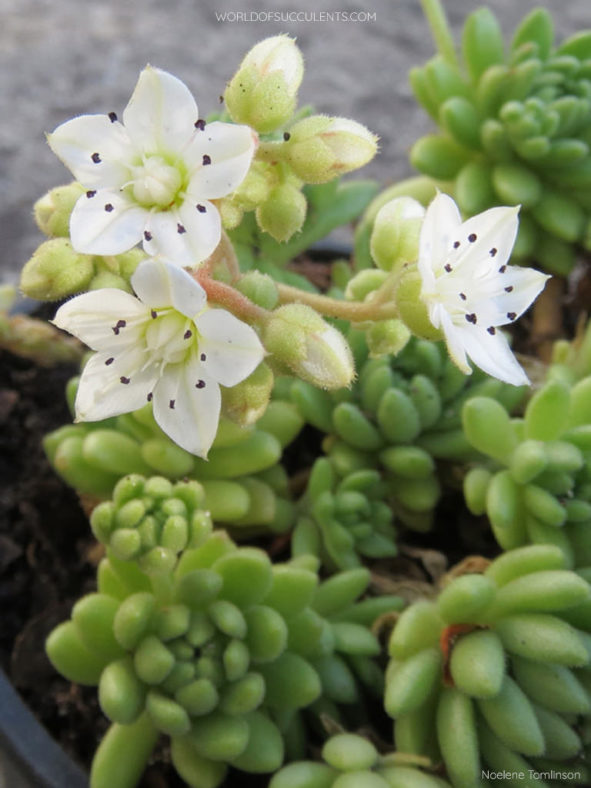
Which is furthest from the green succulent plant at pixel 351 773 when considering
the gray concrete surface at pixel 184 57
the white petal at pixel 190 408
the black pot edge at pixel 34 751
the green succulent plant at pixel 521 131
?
the gray concrete surface at pixel 184 57

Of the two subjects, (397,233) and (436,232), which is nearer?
(436,232)

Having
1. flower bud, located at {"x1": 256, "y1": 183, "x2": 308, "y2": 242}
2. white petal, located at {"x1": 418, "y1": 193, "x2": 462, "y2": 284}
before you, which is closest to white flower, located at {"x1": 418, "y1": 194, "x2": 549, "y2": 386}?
white petal, located at {"x1": 418, "y1": 193, "x2": 462, "y2": 284}

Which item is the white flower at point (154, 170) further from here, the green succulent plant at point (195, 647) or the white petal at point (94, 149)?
the green succulent plant at point (195, 647)

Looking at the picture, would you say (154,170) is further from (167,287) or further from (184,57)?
(184,57)

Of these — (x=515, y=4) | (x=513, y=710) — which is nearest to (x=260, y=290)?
(x=513, y=710)

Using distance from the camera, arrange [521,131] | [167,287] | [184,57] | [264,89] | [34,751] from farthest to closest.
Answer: [184,57], [521,131], [34,751], [264,89], [167,287]

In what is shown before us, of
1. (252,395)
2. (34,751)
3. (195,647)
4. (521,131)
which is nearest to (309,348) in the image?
(252,395)

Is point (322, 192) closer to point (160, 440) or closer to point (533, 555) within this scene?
point (160, 440)
